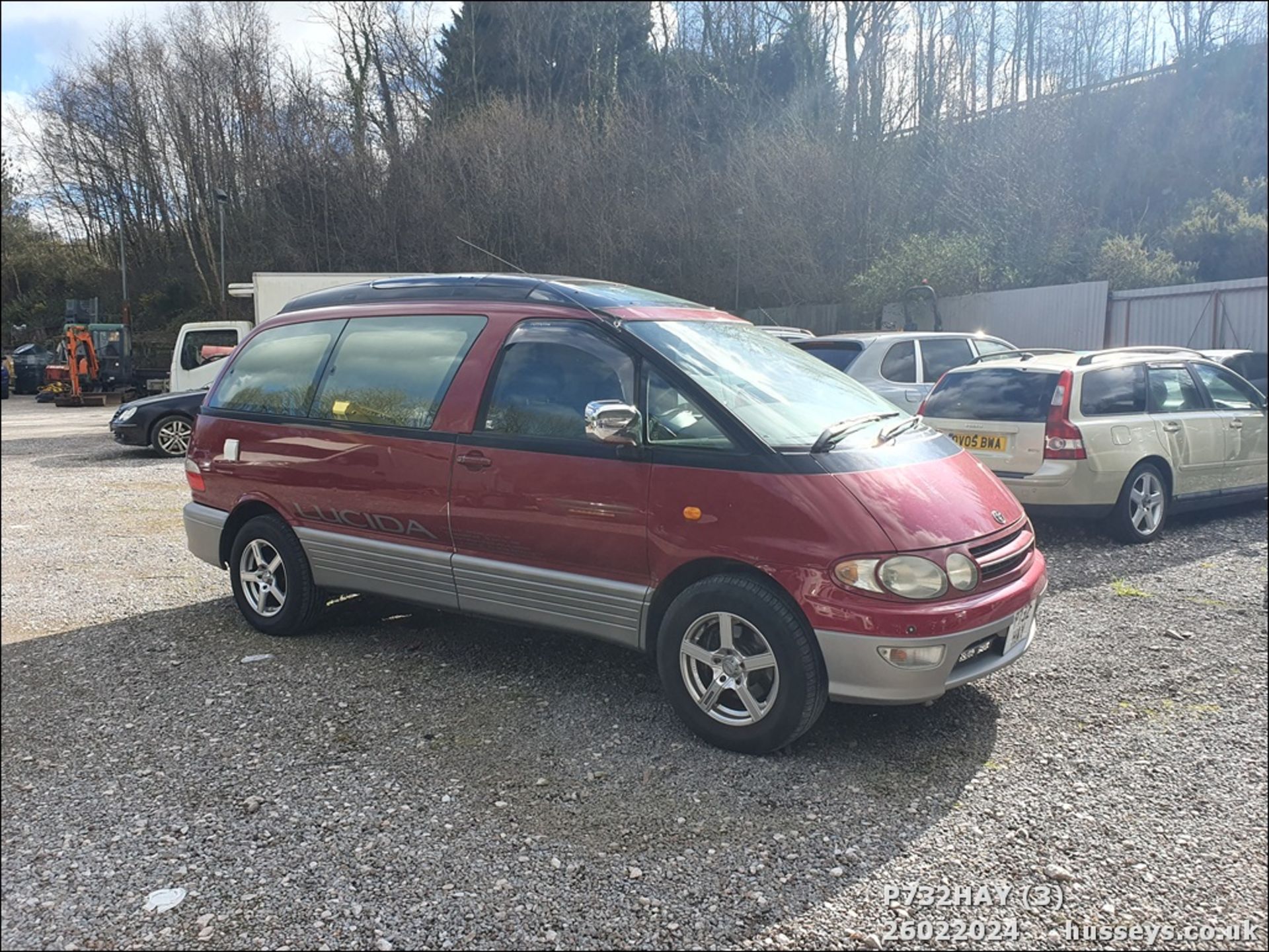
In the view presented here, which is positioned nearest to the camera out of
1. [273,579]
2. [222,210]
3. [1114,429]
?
[273,579]

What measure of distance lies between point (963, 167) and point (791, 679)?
20.4 m

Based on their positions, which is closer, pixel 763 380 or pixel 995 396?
pixel 763 380

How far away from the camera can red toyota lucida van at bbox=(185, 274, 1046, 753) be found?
10.5ft

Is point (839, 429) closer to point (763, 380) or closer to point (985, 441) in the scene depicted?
point (763, 380)

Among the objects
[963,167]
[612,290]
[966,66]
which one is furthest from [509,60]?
[963,167]

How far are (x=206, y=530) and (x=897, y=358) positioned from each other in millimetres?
7618

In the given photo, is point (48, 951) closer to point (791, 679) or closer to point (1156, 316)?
point (791, 679)

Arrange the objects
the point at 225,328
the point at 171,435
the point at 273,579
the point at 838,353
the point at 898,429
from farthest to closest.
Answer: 1. the point at 225,328
2. the point at 171,435
3. the point at 838,353
4. the point at 273,579
5. the point at 898,429

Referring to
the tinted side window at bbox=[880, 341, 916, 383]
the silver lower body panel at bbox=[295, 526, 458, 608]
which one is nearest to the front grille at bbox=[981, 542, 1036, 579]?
the silver lower body panel at bbox=[295, 526, 458, 608]

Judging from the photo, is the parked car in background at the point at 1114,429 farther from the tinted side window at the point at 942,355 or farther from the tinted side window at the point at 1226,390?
the tinted side window at the point at 942,355

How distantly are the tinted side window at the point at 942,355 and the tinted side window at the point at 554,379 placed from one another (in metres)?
7.09

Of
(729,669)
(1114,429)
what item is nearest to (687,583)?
(729,669)

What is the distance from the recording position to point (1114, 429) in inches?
263

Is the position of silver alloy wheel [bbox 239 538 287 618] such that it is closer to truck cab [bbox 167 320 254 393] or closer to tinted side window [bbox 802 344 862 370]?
tinted side window [bbox 802 344 862 370]
